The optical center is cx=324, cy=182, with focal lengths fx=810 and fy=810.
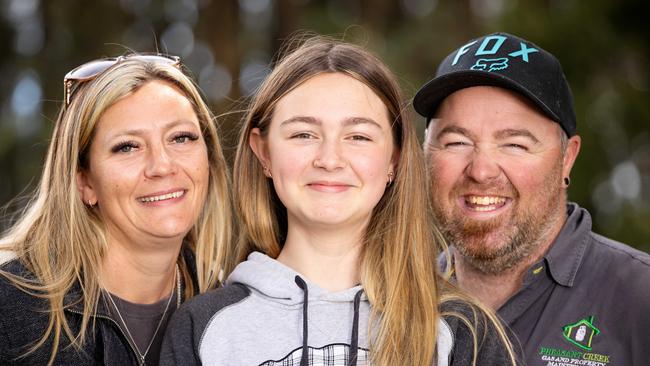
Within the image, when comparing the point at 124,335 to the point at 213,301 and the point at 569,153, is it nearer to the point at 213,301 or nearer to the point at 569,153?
the point at 213,301

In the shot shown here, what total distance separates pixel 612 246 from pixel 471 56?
964mm

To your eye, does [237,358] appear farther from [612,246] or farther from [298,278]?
[612,246]

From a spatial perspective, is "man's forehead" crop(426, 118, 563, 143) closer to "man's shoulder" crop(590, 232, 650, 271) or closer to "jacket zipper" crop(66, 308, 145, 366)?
"man's shoulder" crop(590, 232, 650, 271)

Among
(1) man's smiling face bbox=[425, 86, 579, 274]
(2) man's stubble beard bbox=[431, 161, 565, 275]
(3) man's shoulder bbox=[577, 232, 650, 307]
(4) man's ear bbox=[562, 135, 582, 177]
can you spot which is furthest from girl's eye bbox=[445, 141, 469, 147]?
(3) man's shoulder bbox=[577, 232, 650, 307]

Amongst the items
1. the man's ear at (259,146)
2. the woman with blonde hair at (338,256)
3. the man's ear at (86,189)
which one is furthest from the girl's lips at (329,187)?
the man's ear at (86,189)

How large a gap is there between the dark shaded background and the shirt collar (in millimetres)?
915

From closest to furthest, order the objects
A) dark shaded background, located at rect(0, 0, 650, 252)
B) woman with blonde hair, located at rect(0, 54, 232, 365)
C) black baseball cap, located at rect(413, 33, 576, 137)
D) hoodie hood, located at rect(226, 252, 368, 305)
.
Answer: hoodie hood, located at rect(226, 252, 368, 305), woman with blonde hair, located at rect(0, 54, 232, 365), black baseball cap, located at rect(413, 33, 576, 137), dark shaded background, located at rect(0, 0, 650, 252)

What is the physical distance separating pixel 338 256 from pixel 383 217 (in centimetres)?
24

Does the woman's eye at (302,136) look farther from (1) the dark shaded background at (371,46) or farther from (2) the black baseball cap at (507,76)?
(2) the black baseball cap at (507,76)

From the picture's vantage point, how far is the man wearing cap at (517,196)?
3.12 meters

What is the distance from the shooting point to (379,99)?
2863mm

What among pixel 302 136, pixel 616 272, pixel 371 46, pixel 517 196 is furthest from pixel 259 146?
pixel 371 46

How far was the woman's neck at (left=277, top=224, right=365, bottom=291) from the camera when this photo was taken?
9.32 ft

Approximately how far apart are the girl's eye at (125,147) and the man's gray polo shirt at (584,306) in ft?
5.14
